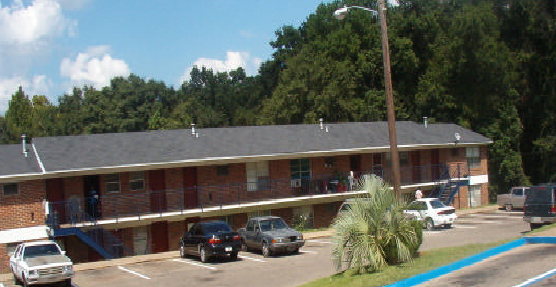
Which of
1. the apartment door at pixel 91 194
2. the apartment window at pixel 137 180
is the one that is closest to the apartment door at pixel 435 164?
the apartment window at pixel 137 180

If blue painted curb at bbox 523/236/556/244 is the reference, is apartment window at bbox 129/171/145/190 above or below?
above

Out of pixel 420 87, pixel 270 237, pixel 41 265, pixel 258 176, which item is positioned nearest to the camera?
pixel 41 265

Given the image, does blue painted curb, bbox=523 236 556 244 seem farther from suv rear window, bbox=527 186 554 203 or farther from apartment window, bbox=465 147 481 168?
apartment window, bbox=465 147 481 168

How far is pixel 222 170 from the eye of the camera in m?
32.5

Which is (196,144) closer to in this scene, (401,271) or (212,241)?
(212,241)

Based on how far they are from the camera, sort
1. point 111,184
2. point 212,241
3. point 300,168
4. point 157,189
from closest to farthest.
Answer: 1. point 212,241
2. point 111,184
3. point 157,189
4. point 300,168

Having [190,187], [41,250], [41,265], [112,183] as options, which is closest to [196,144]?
[190,187]

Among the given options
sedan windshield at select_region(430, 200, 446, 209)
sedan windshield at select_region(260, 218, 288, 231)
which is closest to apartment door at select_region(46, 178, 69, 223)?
sedan windshield at select_region(260, 218, 288, 231)

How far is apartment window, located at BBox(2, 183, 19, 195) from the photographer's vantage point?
26.4m

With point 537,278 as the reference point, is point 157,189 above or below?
above

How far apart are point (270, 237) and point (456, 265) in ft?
36.2

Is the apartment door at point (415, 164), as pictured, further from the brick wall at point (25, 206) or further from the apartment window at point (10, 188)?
the apartment window at point (10, 188)

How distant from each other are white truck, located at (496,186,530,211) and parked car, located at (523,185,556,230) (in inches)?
594

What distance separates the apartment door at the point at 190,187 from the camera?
30.9 m
